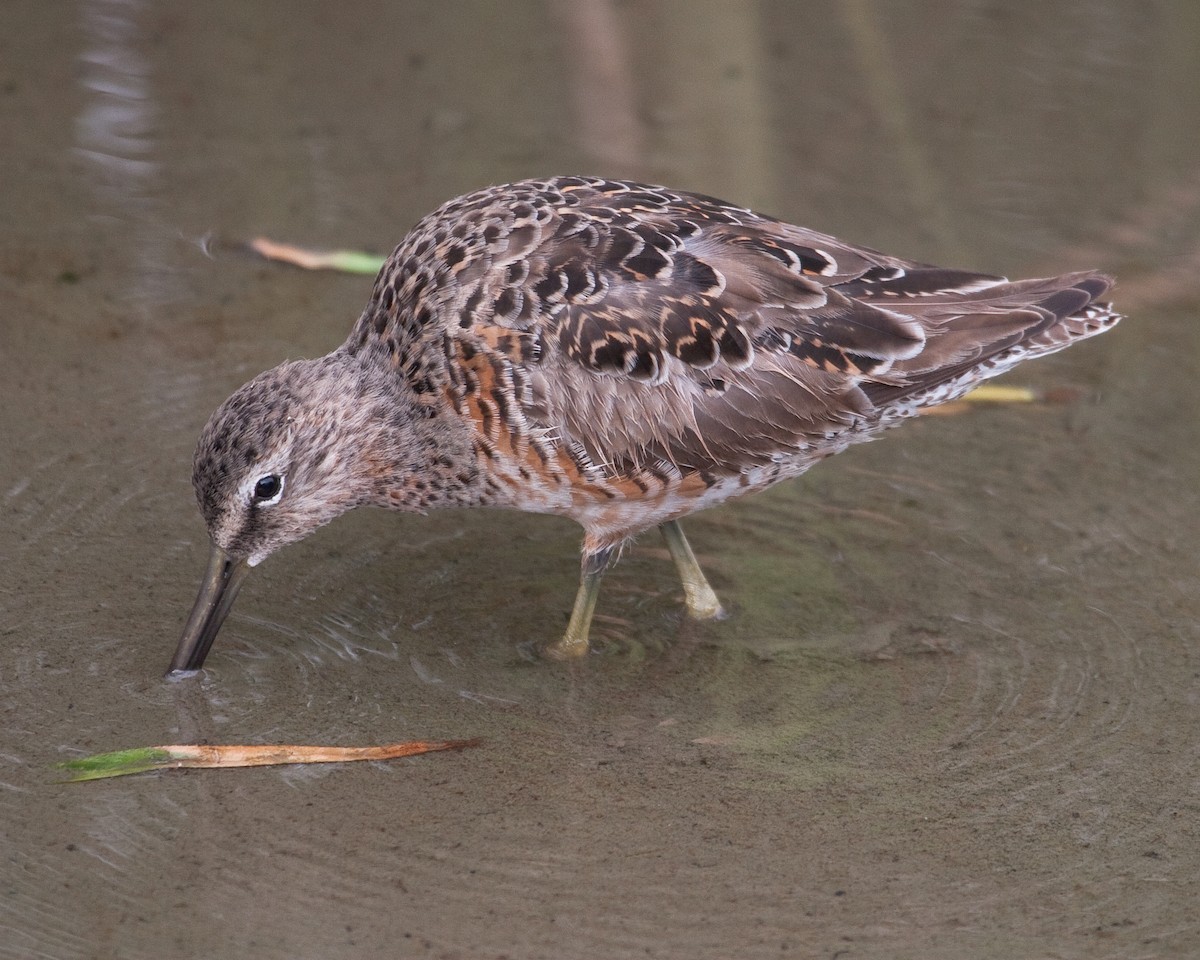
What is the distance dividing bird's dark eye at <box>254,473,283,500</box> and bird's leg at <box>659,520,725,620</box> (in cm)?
158

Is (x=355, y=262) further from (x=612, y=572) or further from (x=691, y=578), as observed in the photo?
(x=691, y=578)

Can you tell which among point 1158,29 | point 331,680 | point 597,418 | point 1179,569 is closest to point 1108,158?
point 1158,29

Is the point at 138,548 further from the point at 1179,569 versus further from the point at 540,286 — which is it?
the point at 1179,569

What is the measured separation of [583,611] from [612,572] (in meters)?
0.69

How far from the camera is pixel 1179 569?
6566 millimetres

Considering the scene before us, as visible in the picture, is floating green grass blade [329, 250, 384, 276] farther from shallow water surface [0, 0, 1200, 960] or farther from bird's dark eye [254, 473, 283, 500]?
bird's dark eye [254, 473, 283, 500]

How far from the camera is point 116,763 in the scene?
523 centimetres

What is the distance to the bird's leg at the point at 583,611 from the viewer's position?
6.11 m

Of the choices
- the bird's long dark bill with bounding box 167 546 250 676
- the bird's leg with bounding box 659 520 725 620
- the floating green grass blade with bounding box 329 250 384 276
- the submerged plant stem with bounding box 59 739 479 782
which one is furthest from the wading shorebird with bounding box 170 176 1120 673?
the floating green grass blade with bounding box 329 250 384 276

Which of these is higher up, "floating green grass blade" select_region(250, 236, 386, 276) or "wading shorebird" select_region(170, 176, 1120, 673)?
"wading shorebird" select_region(170, 176, 1120, 673)

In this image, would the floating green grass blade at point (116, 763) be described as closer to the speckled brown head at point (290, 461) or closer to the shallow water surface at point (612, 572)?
the shallow water surface at point (612, 572)

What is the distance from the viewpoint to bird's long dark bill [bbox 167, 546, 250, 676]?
5711 mm

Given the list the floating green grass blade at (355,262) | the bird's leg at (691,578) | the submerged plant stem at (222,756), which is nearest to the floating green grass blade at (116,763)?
the submerged plant stem at (222,756)

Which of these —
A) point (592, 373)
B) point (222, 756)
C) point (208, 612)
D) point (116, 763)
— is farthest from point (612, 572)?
point (116, 763)
